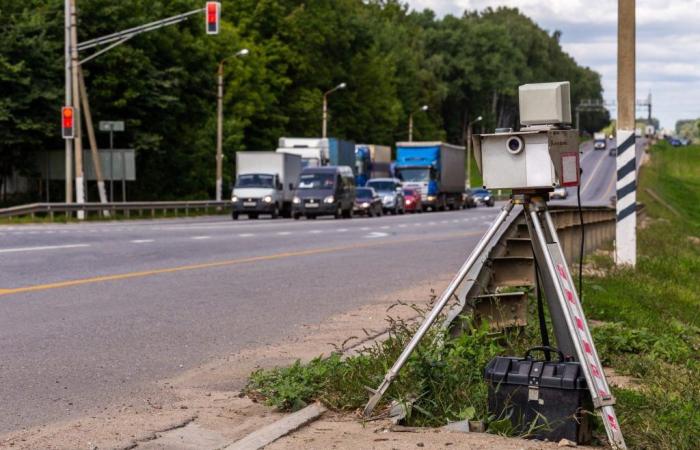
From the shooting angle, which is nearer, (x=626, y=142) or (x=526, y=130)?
(x=526, y=130)

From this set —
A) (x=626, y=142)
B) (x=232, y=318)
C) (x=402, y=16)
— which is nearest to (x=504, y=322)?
(x=232, y=318)

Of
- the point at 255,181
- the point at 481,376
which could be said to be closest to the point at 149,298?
the point at 481,376

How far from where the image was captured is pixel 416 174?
243 feet

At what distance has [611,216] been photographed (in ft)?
97.1

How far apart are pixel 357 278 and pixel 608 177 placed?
381ft

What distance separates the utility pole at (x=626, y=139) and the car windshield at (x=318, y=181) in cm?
3318

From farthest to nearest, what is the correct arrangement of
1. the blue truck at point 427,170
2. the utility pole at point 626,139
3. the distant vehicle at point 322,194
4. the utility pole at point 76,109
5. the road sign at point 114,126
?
the blue truck at point 427,170 → the distant vehicle at point 322,194 → the road sign at point 114,126 → the utility pole at point 76,109 → the utility pole at point 626,139

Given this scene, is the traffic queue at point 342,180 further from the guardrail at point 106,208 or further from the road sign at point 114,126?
the road sign at point 114,126

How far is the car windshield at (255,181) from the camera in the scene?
53.5 m

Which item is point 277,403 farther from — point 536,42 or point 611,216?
point 536,42

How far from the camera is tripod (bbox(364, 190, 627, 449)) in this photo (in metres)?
6.31

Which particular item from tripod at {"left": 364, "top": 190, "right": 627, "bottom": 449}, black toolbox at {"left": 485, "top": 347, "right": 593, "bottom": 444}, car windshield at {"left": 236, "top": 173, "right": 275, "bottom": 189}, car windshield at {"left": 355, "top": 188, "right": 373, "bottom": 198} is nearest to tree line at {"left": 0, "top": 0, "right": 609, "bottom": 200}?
tripod at {"left": 364, "top": 190, "right": 627, "bottom": 449}

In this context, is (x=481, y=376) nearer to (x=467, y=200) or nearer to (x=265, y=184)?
(x=265, y=184)

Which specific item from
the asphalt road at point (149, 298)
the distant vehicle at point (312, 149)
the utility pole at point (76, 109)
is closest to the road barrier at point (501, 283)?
the asphalt road at point (149, 298)
